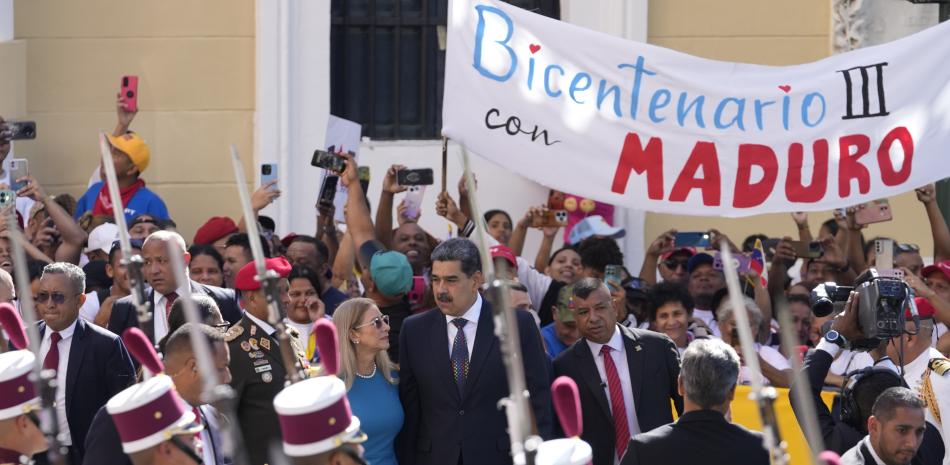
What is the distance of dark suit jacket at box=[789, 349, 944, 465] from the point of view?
747 cm

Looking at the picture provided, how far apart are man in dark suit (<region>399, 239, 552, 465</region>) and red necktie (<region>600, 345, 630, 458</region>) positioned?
0.37 m

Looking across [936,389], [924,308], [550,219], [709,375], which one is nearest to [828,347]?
[936,389]

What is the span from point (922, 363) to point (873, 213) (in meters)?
2.98

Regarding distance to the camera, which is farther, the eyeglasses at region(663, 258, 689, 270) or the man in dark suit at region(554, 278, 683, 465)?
the eyeglasses at region(663, 258, 689, 270)

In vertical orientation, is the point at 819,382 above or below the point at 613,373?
above

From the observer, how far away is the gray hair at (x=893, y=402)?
7055mm

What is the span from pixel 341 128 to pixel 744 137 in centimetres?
251

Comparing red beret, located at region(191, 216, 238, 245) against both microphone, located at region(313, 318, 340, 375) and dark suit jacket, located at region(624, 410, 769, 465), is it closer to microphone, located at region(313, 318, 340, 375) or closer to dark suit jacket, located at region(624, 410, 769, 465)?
dark suit jacket, located at region(624, 410, 769, 465)

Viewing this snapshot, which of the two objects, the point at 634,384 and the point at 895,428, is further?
the point at 634,384

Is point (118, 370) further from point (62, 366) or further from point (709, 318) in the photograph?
point (709, 318)

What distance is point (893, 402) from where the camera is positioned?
706 centimetres

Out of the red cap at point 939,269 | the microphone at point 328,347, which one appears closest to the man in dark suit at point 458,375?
the microphone at point 328,347

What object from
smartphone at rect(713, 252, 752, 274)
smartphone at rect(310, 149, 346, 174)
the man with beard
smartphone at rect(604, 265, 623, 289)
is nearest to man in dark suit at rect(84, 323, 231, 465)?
smartphone at rect(310, 149, 346, 174)

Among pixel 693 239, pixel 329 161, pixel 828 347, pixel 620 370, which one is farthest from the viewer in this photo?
pixel 693 239
